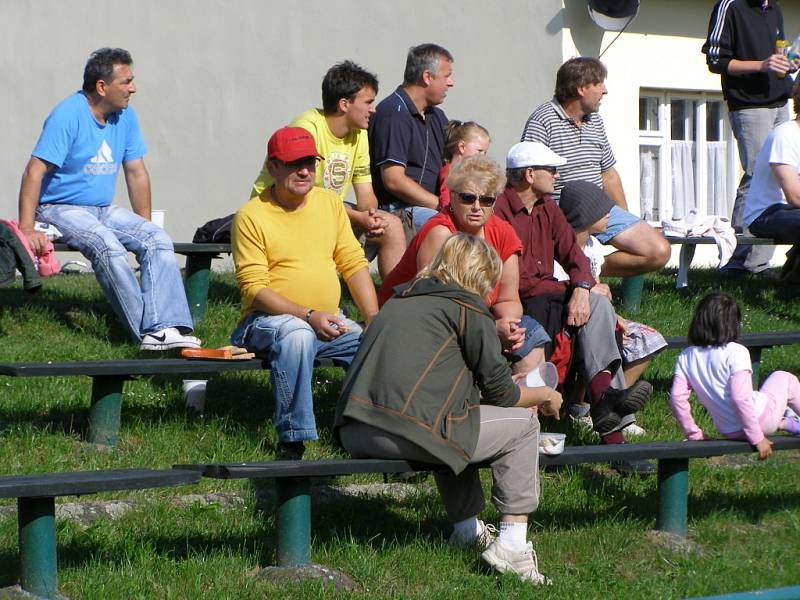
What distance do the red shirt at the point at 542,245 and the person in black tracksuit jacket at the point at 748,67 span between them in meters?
3.86

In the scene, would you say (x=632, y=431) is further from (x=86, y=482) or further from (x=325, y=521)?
(x=86, y=482)

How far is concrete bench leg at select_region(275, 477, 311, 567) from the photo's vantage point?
17.5 ft

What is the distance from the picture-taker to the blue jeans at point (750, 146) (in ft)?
35.2

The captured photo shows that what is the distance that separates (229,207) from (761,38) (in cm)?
506

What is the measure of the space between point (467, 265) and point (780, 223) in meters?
4.94

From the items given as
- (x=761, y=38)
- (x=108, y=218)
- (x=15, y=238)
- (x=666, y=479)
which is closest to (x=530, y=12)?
(x=761, y=38)

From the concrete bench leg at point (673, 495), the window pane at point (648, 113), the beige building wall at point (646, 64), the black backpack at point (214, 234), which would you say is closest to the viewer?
the concrete bench leg at point (673, 495)

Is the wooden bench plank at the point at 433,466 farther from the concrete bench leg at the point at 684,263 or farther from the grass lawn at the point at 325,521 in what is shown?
the concrete bench leg at the point at 684,263

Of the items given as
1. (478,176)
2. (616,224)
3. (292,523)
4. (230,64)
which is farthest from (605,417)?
(230,64)

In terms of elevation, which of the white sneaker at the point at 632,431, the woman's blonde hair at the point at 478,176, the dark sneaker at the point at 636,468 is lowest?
the dark sneaker at the point at 636,468

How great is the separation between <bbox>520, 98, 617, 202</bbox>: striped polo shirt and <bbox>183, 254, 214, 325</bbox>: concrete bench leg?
223 cm

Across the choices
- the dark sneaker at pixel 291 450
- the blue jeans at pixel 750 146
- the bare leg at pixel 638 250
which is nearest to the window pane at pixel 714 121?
the blue jeans at pixel 750 146

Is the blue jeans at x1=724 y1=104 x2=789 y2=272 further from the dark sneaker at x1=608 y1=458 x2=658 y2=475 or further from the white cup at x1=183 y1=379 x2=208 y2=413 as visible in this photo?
the white cup at x1=183 y1=379 x2=208 y2=413

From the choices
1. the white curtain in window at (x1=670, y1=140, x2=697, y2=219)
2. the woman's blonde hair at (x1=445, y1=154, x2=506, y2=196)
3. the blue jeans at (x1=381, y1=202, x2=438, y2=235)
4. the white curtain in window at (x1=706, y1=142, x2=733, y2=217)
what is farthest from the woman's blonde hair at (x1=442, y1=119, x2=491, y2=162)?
the white curtain in window at (x1=706, y1=142, x2=733, y2=217)
